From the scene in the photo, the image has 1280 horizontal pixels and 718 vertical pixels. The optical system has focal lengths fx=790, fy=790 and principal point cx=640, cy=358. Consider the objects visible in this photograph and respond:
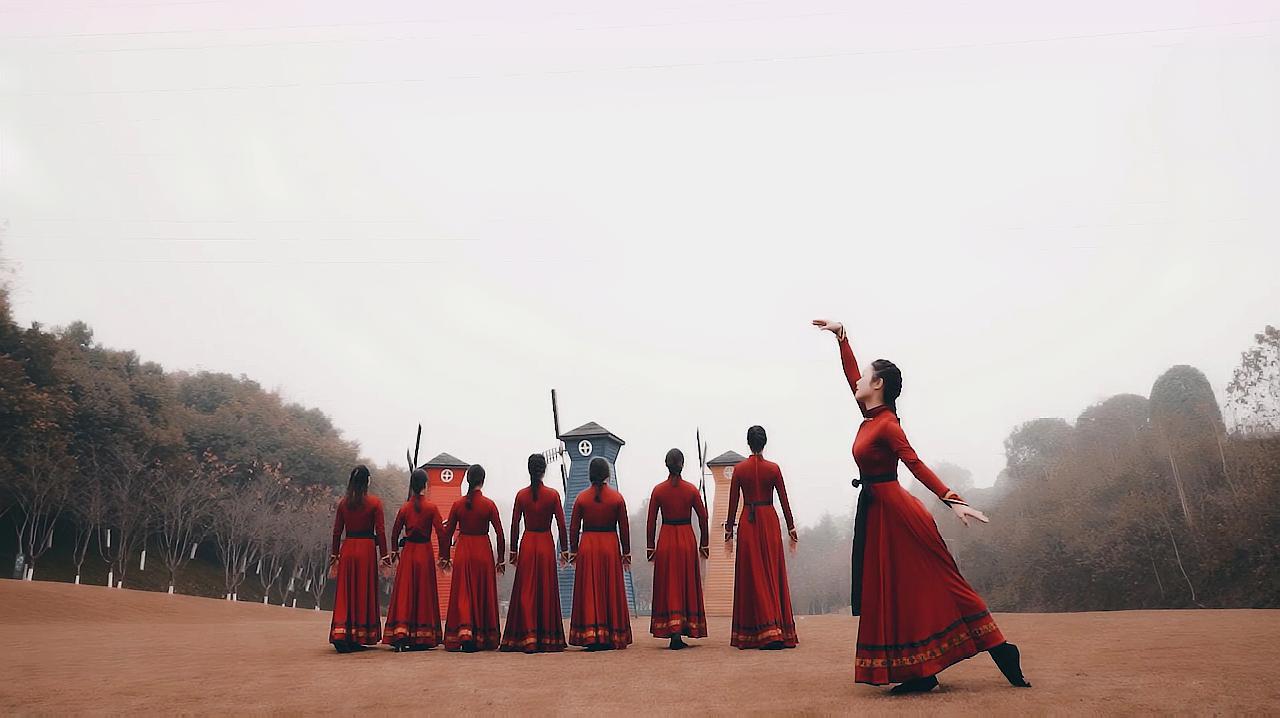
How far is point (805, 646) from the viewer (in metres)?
8.30

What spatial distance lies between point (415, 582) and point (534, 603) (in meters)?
1.39

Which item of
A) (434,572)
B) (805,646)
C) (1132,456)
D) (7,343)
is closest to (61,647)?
(434,572)

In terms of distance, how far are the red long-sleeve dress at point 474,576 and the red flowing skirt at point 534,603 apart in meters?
0.27

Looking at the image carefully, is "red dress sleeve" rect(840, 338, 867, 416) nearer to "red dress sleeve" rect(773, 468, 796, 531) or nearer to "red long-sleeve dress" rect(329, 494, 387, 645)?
"red dress sleeve" rect(773, 468, 796, 531)

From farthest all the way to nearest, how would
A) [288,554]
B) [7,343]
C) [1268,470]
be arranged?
1. [288,554]
2. [7,343]
3. [1268,470]

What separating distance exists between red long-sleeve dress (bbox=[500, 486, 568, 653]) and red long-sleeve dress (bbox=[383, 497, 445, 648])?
0.86 meters

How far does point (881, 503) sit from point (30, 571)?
36101mm

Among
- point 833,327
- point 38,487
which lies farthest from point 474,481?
point 38,487

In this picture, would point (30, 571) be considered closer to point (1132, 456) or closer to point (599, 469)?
point (599, 469)

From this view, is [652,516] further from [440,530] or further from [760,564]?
[440,530]

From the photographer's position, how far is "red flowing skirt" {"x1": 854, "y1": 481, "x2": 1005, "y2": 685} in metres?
4.46

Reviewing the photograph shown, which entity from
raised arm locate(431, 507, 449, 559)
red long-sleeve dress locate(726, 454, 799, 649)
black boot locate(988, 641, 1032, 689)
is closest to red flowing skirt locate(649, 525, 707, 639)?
red long-sleeve dress locate(726, 454, 799, 649)

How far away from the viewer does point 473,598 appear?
8727mm

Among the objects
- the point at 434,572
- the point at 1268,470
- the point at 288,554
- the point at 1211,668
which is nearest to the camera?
the point at 1211,668
